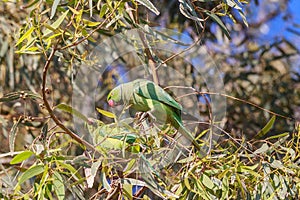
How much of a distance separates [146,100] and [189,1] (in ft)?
0.44

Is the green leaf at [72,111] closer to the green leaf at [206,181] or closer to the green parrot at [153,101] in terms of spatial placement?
the green parrot at [153,101]

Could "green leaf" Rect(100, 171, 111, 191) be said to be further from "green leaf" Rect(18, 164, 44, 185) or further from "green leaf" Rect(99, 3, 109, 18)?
"green leaf" Rect(99, 3, 109, 18)

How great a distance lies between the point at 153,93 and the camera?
684mm

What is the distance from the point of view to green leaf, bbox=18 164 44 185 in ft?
2.06

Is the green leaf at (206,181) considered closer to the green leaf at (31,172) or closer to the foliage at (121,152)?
the foliage at (121,152)

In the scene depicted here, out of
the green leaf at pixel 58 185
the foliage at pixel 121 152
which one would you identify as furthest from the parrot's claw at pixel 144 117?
the green leaf at pixel 58 185

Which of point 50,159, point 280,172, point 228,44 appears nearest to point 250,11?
point 228,44

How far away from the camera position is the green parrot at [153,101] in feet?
2.24

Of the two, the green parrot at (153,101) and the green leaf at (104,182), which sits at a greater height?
the green parrot at (153,101)

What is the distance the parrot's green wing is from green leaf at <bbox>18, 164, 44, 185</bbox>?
14 cm

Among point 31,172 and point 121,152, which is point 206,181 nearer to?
point 121,152

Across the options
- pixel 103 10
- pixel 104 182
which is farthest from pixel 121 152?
pixel 103 10

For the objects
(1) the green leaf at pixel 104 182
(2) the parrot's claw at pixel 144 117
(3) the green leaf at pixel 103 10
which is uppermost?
(3) the green leaf at pixel 103 10

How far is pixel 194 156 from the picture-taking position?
2.33 feet
